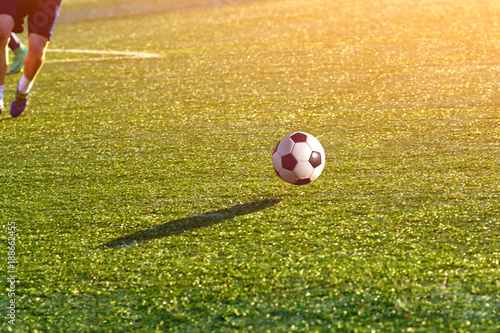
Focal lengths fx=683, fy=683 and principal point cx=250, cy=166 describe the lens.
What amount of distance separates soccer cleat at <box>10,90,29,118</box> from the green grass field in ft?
0.26

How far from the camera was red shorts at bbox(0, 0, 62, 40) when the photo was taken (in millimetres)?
5590

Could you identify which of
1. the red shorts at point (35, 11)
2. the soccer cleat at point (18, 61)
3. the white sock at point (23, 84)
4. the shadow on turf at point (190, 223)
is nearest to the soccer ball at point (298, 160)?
the shadow on turf at point (190, 223)

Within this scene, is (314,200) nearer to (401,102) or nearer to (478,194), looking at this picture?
(478,194)

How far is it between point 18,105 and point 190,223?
3.20 m

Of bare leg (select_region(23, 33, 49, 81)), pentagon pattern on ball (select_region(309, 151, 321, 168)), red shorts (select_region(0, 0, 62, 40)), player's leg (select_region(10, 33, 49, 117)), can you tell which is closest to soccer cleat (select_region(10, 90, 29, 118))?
player's leg (select_region(10, 33, 49, 117))

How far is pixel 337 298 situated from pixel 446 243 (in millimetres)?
730

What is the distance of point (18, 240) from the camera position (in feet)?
11.1

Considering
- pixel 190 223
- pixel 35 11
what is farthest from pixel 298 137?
pixel 35 11

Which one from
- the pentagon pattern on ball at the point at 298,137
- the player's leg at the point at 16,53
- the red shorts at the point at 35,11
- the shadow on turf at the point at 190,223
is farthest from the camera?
the player's leg at the point at 16,53

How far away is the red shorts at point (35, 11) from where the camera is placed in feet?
18.3

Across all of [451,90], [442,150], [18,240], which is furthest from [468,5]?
[18,240]

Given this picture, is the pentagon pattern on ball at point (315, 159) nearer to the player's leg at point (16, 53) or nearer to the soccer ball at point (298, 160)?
the soccer ball at point (298, 160)

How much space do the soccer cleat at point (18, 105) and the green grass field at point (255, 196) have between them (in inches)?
3.1

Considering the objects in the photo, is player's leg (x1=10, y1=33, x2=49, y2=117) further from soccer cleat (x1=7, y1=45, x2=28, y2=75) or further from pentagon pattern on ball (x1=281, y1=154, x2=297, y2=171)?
pentagon pattern on ball (x1=281, y1=154, x2=297, y2=171)
